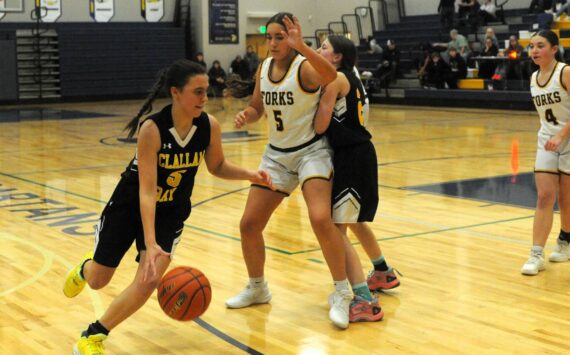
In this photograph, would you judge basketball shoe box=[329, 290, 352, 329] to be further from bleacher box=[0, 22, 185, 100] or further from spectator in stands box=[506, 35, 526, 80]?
bleacher box=[0, 22, 185, 100]

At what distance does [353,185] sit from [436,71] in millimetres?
17641

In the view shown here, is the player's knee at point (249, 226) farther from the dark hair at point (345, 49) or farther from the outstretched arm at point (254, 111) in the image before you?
the dark hair at point (345, 49)

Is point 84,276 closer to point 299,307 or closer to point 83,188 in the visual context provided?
point 299,307

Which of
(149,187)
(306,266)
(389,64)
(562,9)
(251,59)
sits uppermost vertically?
(562,9)

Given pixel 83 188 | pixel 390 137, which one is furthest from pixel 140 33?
pixel 83 188

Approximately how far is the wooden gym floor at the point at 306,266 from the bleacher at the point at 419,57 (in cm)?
811

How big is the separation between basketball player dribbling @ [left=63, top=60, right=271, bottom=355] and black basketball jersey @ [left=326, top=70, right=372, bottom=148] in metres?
0.78

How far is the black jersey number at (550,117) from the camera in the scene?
610cm

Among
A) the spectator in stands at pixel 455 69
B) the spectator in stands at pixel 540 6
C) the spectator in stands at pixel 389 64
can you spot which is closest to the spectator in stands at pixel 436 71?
the spectator in stands at pixel 455 69

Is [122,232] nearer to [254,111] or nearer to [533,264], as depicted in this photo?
[254,111]

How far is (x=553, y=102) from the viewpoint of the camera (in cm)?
607

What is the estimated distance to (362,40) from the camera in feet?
88.7

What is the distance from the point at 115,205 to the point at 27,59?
22.0 m

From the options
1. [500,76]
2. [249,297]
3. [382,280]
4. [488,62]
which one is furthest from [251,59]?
[249,297]
